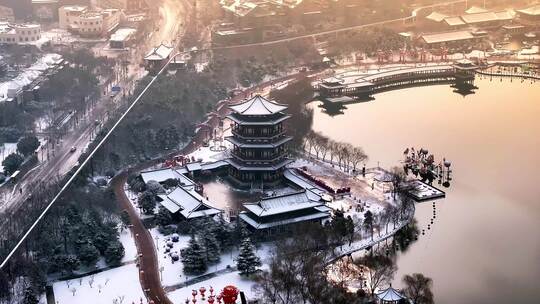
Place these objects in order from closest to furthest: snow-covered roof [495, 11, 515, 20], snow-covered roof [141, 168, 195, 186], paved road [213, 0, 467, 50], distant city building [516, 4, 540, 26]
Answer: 1. snow-covered roof [141, 168, 195, 186]
2. paved road [213, 0, 467, 50]
3. distant city building [516, 4, 540, 26]
4. snow-covered roof [495, 11, 515, 20]

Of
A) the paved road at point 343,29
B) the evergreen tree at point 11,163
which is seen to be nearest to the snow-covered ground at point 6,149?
the evergreen tree at point 11,163

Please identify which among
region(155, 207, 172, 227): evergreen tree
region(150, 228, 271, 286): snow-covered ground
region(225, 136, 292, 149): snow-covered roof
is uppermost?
region(225, 136, 292, 149): snow-covered roof

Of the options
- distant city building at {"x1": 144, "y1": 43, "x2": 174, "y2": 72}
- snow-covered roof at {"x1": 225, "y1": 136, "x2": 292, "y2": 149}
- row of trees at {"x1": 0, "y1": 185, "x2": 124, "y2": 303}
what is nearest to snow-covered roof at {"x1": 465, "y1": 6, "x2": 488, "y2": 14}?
distant city building at {"x1": 144, "y1": 43, "x2": 174, "y2": 72}

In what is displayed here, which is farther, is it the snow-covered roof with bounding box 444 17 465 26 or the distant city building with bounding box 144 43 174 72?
the snow-covered roof with bounding box 444 17 465 26

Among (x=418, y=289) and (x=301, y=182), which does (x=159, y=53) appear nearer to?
(x=301, y=182)

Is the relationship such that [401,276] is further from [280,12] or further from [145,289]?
[280,12]

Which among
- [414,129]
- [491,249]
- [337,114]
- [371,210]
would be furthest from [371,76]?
[491,249]

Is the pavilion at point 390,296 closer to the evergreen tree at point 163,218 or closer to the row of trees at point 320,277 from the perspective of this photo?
the row of trees at point 320,277

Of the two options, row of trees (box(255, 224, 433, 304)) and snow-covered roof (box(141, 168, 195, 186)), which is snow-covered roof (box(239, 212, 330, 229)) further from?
snow-covered roof (box(141, 168, 195, 186))
